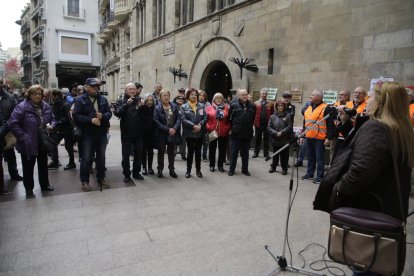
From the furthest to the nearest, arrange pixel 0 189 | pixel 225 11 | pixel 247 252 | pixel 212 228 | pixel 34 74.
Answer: pixel 34 74 → pixel 225 11 → pixel 0 189 → pixel 212 228 → pixel 247 252

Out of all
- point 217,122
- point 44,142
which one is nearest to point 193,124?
point 217,122

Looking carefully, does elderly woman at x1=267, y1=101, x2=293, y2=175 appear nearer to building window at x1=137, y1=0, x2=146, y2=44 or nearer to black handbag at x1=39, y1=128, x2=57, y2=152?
black handbag at x1=39, y1=128, x2=57, y2=152

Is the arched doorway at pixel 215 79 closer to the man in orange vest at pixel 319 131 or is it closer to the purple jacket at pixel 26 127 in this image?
the man in orange vest at pixel 319 131

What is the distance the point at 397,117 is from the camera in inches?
79.1

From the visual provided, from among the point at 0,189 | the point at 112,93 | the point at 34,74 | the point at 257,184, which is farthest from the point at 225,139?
the point at 34,74

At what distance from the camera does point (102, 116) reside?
5363mm

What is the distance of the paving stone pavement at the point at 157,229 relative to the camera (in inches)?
121

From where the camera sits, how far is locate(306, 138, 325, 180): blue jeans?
6.29 meters

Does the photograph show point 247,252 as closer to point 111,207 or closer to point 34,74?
point 111,207

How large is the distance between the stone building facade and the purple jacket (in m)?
6.74

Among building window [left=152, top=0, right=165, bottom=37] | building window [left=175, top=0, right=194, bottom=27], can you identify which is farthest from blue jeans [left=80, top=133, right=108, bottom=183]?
building window [left=152, top=0, right=165, bottom=37]

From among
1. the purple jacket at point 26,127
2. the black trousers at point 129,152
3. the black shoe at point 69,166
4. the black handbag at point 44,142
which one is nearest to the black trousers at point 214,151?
the black trousers at point 129,152

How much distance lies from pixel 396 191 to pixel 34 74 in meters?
56.9

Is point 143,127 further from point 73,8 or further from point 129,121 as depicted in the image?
point 73,8
